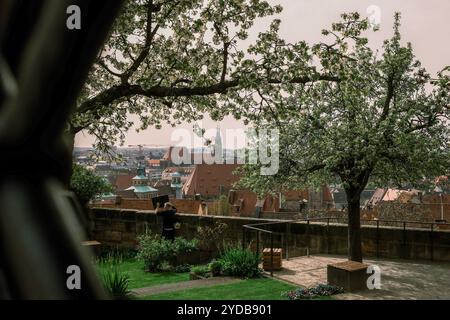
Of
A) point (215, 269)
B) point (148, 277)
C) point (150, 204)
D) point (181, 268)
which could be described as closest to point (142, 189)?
point (150, 204)

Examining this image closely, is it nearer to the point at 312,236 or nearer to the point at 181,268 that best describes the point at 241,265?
the point at 181,268

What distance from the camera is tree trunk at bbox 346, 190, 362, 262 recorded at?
1277cm

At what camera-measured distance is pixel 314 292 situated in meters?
9.30

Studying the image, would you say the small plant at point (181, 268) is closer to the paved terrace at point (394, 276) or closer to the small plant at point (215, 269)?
the small plant at point (215, 269)

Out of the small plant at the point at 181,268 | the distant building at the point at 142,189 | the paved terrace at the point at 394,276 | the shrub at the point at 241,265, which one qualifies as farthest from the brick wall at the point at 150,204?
the distant building at the point at 142,189

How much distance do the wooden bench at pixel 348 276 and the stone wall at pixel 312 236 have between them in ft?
13.2

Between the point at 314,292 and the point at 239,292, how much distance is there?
1.61 meters

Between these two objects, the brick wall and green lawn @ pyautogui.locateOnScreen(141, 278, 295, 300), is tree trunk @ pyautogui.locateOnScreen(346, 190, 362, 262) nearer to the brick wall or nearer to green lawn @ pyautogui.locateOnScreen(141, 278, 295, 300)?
green lawn @ pyautogui.locateOnScreen(141, 278, 295, 300)

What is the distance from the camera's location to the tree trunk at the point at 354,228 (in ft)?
41.9

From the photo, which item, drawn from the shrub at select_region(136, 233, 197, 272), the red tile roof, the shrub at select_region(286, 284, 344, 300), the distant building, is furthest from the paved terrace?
the red tile roof

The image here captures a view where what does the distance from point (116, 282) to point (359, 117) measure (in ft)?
27.1

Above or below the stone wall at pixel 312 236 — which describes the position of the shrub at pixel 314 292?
below

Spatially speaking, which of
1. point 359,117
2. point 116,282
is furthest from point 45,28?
point 359,117

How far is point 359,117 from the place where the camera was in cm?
1288
